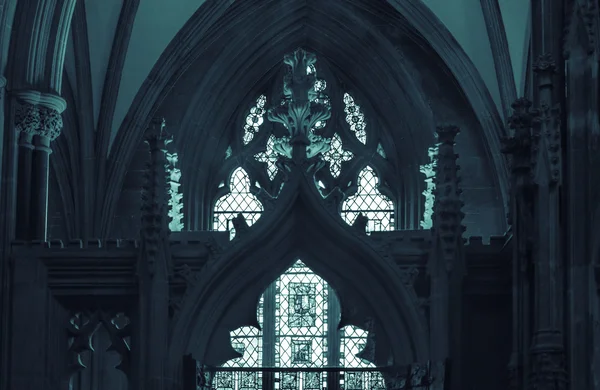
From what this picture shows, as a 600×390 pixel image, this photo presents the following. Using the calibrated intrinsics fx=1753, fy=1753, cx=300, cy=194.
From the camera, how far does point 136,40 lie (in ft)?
84.5

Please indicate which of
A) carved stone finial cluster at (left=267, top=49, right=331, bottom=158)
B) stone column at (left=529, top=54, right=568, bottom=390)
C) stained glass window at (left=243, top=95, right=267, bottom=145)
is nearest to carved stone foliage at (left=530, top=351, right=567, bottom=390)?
stone column at (left=529, top=54, right=568, bottom=390)

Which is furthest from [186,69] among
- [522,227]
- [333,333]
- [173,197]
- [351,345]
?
[522,227]

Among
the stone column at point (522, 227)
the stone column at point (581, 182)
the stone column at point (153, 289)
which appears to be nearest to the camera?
the stone column at point (581, 182)

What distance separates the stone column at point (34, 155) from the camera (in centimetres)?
1790

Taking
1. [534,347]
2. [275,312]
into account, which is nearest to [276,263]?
[534,347]

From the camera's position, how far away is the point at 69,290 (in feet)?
51.9

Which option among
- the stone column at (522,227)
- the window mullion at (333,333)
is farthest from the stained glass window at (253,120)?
the stone column at (522,227)

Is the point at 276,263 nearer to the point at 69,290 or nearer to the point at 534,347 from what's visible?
the point at 69,290

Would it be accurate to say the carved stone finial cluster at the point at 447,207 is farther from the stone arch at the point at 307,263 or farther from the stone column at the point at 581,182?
the stone column at the point at 581,182

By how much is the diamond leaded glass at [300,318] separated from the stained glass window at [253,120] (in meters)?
2.28

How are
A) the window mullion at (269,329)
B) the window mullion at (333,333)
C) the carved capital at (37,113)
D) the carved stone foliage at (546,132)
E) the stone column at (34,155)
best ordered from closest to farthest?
the carved stone foliage at (546,132), the stone column at (34,155), the carved capital at (37,113), the window mullion at (333,333), the window mullion at (269,329)

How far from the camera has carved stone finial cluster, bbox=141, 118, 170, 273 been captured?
15414 millimetres

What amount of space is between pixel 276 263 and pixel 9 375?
2.61 metres

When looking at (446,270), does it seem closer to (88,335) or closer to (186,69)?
(88,335)
